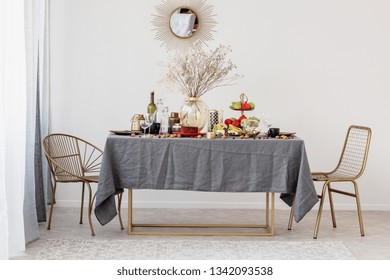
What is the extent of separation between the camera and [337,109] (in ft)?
20.5

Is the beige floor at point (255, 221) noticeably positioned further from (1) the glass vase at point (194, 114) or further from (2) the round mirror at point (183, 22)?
(2) the round mirror at point (183, 22)

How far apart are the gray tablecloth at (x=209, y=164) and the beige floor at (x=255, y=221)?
1.29ft

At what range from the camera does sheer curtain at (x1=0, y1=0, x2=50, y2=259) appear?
4191 mm

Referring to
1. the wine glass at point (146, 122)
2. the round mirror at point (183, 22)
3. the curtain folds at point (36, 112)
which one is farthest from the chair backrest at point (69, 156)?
the round mirror at point (183, 22)

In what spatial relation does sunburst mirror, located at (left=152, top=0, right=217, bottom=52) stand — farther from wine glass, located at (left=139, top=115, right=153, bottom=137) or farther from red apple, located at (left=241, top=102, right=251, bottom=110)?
wine glass, located at (left=139, top=115, right=153, bottom=137)

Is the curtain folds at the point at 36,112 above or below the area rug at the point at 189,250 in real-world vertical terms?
above

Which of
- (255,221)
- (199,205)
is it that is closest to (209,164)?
(255,221)

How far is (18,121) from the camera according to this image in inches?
179

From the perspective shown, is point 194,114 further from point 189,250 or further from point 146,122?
point 189,250

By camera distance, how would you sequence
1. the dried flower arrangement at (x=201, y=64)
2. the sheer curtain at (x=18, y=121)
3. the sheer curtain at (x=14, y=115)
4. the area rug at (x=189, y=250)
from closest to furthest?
the sheer curtain at (x=18, y=121)
the sheer curtain at (x=14, y=115)
the area rug at (x=189, y=250)
the dried flower arrangement at (x=201, y=64)

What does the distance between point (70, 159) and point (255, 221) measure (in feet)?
5.45

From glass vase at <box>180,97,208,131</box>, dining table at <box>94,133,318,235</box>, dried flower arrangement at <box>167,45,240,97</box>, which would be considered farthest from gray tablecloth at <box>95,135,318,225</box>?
dried flower arrangement at <box>167,45,240,97</box>

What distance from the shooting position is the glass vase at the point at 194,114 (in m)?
5.18
